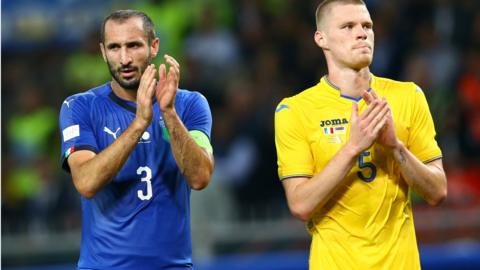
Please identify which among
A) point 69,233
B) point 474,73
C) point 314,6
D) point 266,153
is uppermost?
point 314,6

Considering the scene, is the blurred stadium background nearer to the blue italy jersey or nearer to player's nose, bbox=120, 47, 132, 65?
the blue italy jersey

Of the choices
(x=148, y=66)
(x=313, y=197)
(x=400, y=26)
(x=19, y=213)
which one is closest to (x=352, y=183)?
(x=313, y=197)

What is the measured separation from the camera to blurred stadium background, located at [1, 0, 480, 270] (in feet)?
36.2

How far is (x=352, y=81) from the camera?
20.5ft

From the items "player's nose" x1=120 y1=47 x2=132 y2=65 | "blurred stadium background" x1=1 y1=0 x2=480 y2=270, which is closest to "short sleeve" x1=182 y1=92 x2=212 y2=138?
"player's nose" x1=120 y1=47 x2=132 y2=65

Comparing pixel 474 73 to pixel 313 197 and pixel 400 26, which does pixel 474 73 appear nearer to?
pixel 400 26

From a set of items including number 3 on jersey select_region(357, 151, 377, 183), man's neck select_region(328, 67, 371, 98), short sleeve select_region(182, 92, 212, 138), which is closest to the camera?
number 3 on jersey select_region(357, 151, 377, 183)

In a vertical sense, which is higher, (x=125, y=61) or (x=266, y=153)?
(x=125, y=61)

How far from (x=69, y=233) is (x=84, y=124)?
18.2 ft

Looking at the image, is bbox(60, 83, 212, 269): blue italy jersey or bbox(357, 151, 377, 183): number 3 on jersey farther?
bbox(60, 83, 212, 269): blue italy jersey

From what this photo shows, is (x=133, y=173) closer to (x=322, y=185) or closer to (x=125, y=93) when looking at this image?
(x=125, y=93)

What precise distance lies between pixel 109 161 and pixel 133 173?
31 centimetres

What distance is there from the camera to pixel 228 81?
13555 millimetres

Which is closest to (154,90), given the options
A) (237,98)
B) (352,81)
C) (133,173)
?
(133,173)
